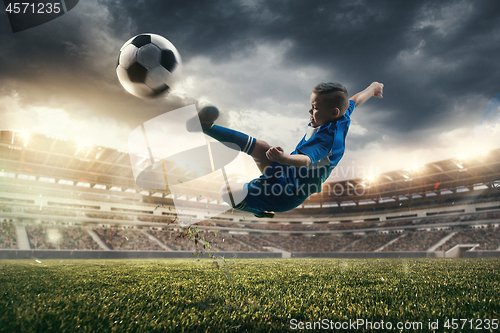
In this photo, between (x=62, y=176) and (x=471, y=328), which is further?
(x=62, y=176)

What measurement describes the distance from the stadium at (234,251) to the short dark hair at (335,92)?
1835 millimetres

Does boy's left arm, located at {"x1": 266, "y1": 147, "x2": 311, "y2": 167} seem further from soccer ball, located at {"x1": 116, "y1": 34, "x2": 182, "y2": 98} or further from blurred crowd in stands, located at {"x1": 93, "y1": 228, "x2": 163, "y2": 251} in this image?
blurred crowd in stands, located at {"x1": 93, "y1": 228, "x2": 163, "y2": 251}

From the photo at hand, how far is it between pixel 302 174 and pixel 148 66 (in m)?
2.08

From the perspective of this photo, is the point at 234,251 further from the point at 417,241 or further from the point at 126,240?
the point at 417,241

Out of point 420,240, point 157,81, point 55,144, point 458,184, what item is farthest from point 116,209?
point 458,184

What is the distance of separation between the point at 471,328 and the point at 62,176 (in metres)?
35.0

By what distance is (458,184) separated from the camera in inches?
1184

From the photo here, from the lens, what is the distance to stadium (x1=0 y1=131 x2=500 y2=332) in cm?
213

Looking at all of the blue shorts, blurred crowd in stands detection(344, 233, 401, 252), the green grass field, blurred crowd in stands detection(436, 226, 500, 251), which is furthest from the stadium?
the blue shorts

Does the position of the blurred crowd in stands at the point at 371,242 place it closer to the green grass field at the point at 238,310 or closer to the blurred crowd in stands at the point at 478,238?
the blurred crowd in stands at the point at 478,238

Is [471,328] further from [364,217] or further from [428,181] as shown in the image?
[364,217]

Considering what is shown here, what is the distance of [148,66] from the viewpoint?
289cm

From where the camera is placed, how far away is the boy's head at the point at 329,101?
2436mm

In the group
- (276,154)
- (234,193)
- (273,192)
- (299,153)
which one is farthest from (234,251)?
(276,154)
